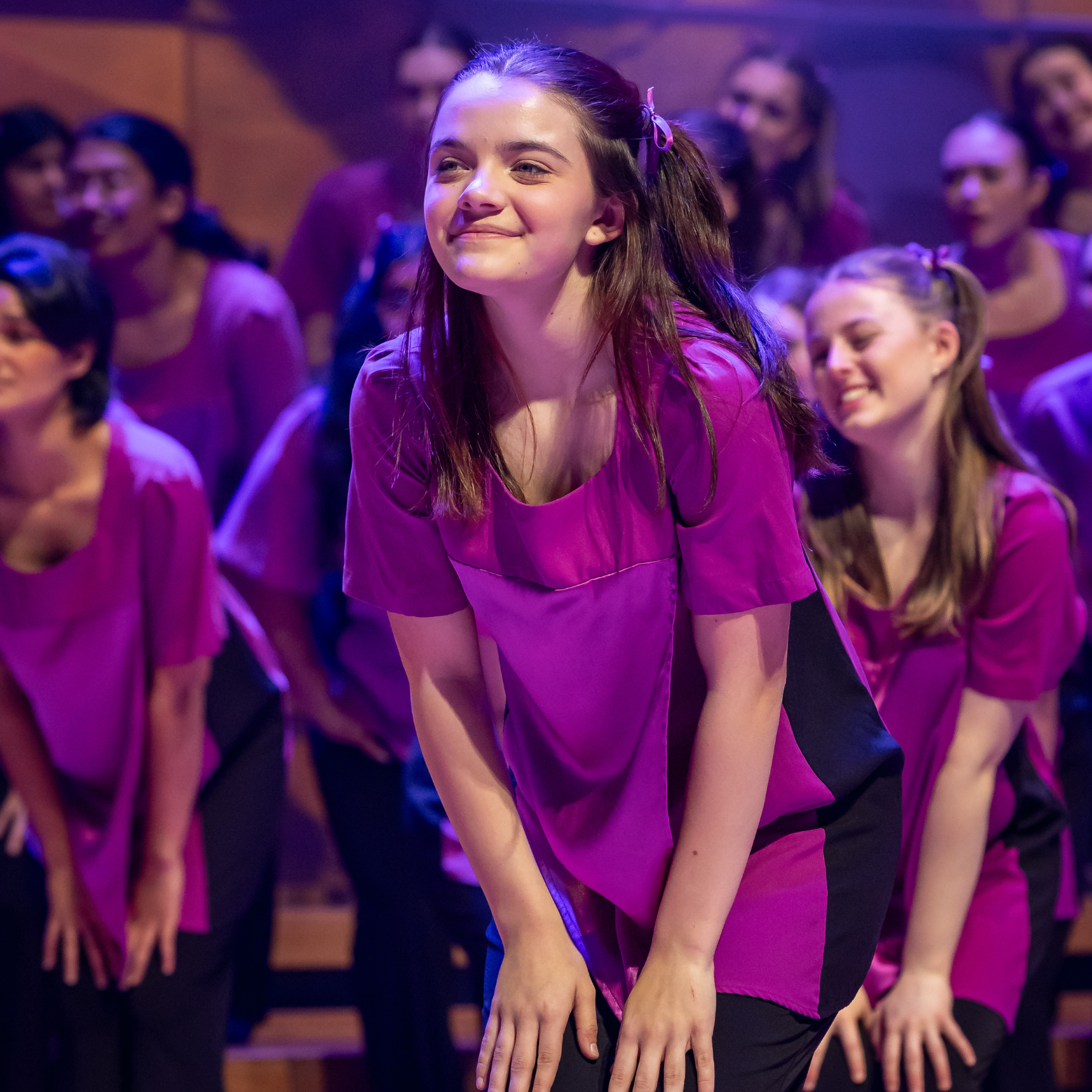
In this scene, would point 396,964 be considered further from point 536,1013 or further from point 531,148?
point 531,148

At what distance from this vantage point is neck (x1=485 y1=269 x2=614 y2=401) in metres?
1.18

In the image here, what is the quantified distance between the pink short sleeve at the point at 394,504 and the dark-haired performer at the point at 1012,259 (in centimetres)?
202

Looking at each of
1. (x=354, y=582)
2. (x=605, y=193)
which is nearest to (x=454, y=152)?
(x=605, y=193)

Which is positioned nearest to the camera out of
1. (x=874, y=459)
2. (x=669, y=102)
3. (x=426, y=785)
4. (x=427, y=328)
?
(x=427, y=328)

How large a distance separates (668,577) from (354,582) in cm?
31

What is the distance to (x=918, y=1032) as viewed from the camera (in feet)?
5.38

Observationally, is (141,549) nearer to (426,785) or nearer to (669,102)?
(426,785)

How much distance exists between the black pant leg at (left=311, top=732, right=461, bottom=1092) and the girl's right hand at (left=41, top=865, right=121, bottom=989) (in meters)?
0.47

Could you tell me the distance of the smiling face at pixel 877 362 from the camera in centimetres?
175

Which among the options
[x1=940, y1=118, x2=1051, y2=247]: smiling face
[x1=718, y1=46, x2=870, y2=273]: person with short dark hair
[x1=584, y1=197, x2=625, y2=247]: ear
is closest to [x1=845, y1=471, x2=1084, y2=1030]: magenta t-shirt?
[x1=584, y1=197, x2=625, y2=247]: ear

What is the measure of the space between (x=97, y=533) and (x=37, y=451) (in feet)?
0.54

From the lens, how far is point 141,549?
191 cm

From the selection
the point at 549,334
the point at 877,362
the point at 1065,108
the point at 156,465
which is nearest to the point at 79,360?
the point at 156,465

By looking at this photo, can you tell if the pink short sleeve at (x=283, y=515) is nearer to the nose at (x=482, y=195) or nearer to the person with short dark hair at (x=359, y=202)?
the person with short dark hair at (x=359, y=202)
